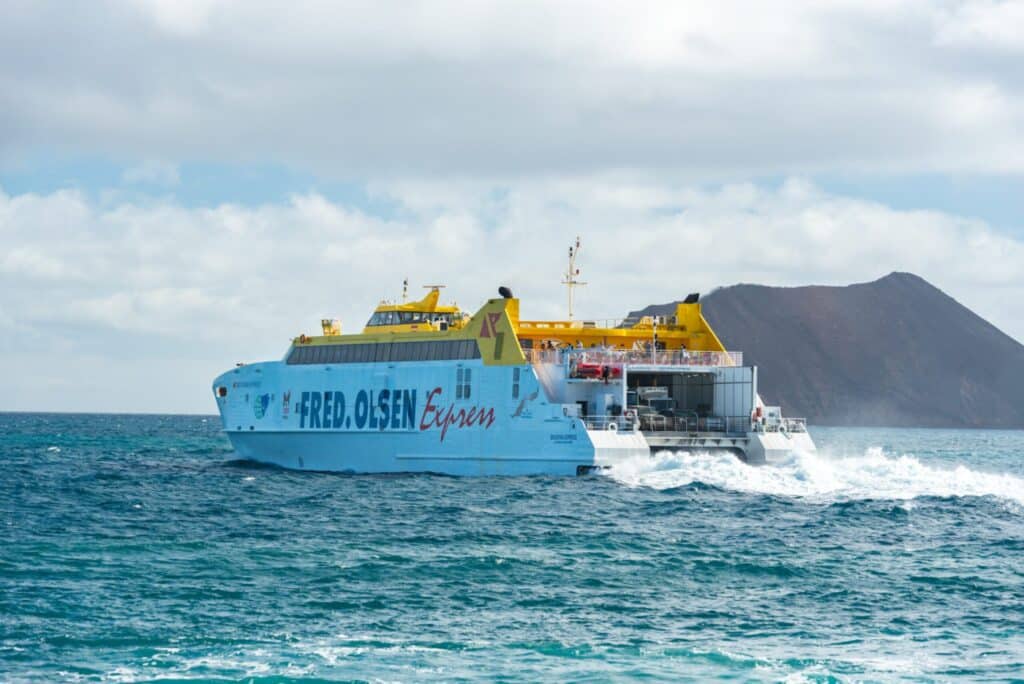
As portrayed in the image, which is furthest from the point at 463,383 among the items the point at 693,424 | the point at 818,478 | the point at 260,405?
the point at 260,405

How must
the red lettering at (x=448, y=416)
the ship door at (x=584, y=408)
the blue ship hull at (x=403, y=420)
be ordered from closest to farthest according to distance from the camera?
the blue ship hull at (x=403, y=420), the ship door at (x=584, y=408), the red lettering at (x=448, y=416)

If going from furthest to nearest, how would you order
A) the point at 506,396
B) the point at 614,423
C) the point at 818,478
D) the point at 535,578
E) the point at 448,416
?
the point at 448,416, the point at 506,396, the point at 614,423, the point at 818,478, the point at 535,578

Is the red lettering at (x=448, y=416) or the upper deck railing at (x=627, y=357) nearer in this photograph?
the upper deck railing at (x=627, y=357)

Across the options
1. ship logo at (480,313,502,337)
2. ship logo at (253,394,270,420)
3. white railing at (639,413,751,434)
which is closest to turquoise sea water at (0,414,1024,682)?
white railing at (639,413,751,434)

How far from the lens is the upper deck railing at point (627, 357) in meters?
45.7

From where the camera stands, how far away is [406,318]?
53.5 metres

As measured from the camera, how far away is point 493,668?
61.6 ft

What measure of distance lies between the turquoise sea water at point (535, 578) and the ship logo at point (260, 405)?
41.7ft

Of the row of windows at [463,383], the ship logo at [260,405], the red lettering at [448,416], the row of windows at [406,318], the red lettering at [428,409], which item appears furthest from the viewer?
the ship logo at [260,405]

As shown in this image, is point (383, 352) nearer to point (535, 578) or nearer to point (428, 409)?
point (428, 409)

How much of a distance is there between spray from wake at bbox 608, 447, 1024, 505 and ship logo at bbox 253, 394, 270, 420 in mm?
18708

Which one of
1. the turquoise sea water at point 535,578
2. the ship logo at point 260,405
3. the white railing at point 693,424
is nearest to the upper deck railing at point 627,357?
the white railing at point 693,424

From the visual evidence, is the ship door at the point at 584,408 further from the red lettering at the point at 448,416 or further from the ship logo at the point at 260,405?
the ship logo at the point at 260,405

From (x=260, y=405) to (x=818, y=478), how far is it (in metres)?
24.3
